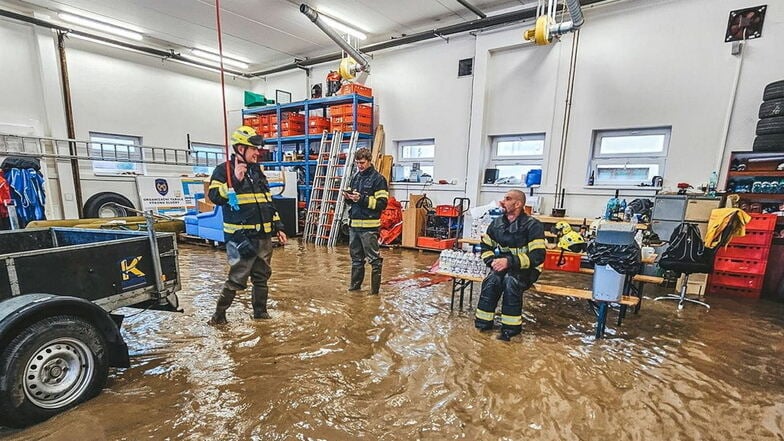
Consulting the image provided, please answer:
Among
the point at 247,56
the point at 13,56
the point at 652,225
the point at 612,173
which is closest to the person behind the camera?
the point at 652,225

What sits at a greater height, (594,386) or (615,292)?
(615,292)

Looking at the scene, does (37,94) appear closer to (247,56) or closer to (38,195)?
(38,195)

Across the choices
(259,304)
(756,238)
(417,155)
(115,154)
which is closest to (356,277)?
(259,304)

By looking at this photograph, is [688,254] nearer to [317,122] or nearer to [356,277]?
[356,277]

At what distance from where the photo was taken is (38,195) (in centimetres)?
603

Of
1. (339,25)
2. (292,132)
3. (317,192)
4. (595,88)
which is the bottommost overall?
(317,192)

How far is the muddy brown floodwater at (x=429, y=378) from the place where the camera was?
184cm

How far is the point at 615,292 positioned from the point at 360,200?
2.58m

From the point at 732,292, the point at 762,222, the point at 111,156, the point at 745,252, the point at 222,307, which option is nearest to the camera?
the point at 222,307

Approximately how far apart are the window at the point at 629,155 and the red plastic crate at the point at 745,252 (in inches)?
60.3

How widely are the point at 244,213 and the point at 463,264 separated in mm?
2134

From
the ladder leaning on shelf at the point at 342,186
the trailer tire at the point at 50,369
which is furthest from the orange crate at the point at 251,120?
the trailer tire at the point at 50,369

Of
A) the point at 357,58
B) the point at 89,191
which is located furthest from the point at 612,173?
the point at 89,191

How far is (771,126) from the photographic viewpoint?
162 inches
